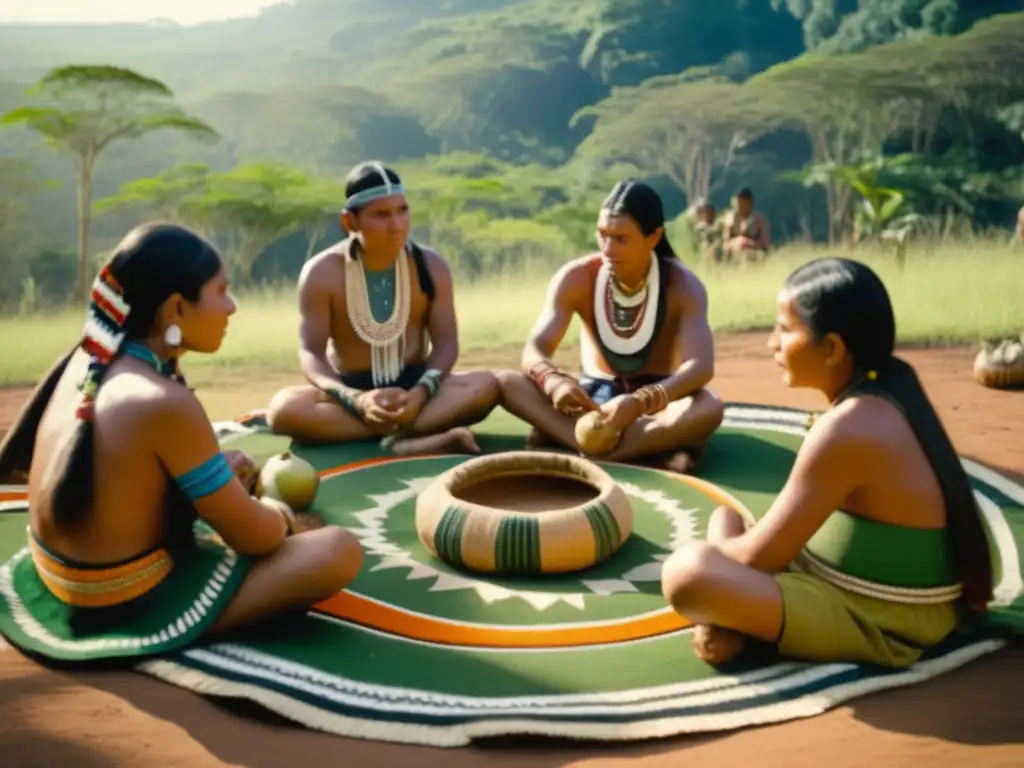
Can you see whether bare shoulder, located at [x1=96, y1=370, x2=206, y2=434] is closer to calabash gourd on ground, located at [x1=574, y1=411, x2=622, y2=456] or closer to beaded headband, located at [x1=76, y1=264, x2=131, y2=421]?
beaded headband, located at [x1=76, y1=264, x2=131, y2=421]

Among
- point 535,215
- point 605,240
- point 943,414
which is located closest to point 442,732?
point 605,240

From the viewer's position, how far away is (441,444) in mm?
5418

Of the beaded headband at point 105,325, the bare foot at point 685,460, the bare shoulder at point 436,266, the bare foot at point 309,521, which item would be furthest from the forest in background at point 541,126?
the beaded headband at point 105,325

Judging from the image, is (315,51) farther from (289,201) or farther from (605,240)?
(605,240)

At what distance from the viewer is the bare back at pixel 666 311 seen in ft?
17.5

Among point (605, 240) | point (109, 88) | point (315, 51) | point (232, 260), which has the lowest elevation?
point (232, 260)

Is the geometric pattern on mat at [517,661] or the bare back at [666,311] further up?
the bare back at [666,311]

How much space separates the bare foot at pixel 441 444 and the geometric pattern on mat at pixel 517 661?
1040mm

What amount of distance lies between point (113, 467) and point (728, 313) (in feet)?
28.9

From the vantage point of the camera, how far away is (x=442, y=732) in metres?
2.69

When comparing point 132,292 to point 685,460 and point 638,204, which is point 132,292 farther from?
point 685,460

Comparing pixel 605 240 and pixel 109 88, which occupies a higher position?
pixel 109 88

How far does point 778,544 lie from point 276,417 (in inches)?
132

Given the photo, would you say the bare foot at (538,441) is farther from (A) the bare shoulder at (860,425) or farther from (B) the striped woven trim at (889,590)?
(A) the bare shoulder at (860,425)
